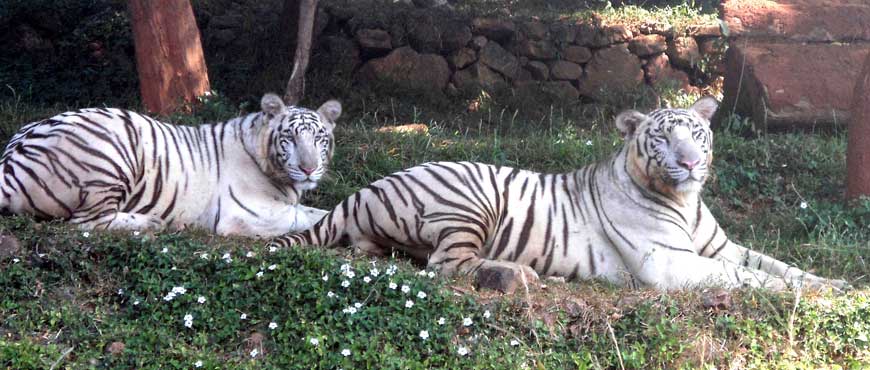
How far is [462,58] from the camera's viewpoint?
10391 millimetres

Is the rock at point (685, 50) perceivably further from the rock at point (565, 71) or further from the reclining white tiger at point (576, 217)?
the reclining white tiger at point (576, 217)

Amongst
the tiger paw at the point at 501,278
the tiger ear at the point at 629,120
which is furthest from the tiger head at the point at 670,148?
the tiger paw at the point at 501,278

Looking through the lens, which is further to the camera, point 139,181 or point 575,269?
point 139,181

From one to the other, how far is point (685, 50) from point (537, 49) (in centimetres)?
158

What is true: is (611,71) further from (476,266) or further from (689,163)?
(476,266)

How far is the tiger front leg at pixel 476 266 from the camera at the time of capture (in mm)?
4910

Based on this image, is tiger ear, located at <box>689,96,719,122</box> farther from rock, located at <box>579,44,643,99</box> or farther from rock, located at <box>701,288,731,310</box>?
rock, located at <box>579,44,643,99</box>

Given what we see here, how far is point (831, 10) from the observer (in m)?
9.98

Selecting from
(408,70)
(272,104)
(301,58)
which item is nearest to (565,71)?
(408,70)

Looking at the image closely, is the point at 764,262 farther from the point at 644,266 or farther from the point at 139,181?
the point at 139,181

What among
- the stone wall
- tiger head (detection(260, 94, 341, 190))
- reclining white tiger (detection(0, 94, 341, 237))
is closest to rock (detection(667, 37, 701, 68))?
the stone wall

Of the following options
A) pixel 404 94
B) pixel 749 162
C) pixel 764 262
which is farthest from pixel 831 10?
pixel 764 262

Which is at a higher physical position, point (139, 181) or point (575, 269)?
point (139, 181)

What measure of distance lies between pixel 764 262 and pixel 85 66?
721cm
